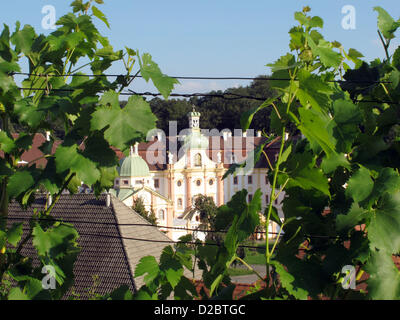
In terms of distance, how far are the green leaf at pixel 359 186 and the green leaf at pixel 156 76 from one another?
2.44 feet

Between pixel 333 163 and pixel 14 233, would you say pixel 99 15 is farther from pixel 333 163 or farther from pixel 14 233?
pixel 333 163

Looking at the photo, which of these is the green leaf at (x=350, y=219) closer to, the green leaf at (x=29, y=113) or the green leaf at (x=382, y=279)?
the green leaf at (x=382, y=279)

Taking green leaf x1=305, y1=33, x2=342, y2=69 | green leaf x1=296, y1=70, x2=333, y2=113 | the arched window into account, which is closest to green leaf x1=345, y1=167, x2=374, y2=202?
green leaf x1=296, y1=70, x2=333, y2=113

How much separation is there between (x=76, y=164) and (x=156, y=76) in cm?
45

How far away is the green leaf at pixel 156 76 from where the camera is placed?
1.91m

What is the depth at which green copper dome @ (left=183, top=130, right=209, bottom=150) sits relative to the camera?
52469mm

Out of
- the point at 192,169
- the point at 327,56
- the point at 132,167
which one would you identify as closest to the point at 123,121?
the point at 327,56

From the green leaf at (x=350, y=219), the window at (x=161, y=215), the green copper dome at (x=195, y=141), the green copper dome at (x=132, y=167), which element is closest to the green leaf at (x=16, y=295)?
the green leaf at (x=350, y=219)

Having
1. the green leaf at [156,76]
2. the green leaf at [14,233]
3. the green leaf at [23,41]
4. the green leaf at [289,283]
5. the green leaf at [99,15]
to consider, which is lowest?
the green leaf at [289,283]

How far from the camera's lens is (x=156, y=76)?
1.93 meters

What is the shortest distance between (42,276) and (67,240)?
18 cm

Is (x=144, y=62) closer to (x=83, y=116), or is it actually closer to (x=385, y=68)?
(x=83, y=116)
